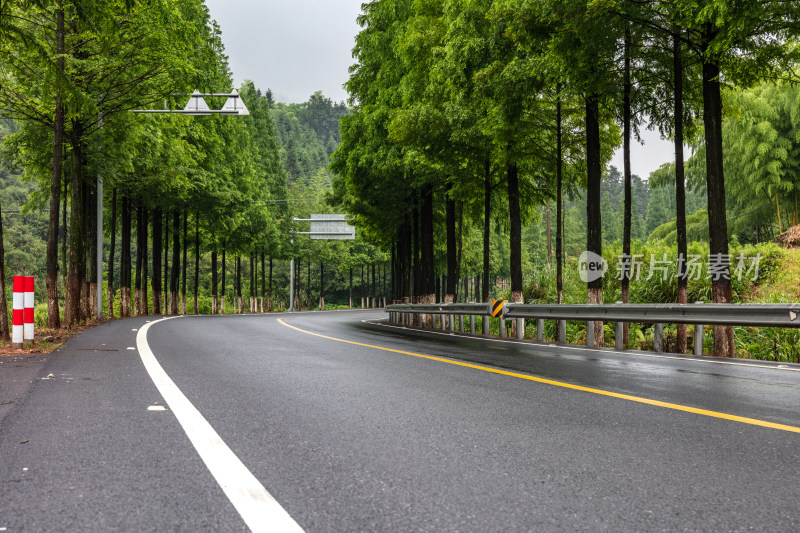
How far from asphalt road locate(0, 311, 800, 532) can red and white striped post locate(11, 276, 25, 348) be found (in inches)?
109

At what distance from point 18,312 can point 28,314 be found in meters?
0.27

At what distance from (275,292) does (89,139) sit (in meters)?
73.3

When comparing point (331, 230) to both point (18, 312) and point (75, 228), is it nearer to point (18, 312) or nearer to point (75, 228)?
point (75, 228)

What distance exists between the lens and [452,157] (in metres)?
19.1

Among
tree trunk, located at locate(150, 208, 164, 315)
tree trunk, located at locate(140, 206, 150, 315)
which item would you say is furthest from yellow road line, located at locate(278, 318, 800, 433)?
tree trunk, located at locate(150, 208, 164, 315)

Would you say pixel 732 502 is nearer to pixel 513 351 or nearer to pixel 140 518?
pixel 140 518

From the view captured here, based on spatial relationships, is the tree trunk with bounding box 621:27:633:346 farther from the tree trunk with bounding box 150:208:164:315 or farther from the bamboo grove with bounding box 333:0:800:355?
the tree trunk with bounding box 150:208:164:315

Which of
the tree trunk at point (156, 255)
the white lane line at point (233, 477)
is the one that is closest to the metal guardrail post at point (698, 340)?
the white lane line at point (233, 477)

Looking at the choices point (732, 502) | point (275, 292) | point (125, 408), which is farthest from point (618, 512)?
point (275, 292)

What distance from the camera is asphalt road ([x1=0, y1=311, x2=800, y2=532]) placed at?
2535 millimetres

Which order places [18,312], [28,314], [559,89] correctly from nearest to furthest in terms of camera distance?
1. [18,312]
2. [28,314]
3. [559,89]

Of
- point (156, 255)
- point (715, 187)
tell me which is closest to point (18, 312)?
point (715, 187)

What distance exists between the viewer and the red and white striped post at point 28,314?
9508 mm

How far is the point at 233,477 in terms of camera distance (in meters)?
3.01
